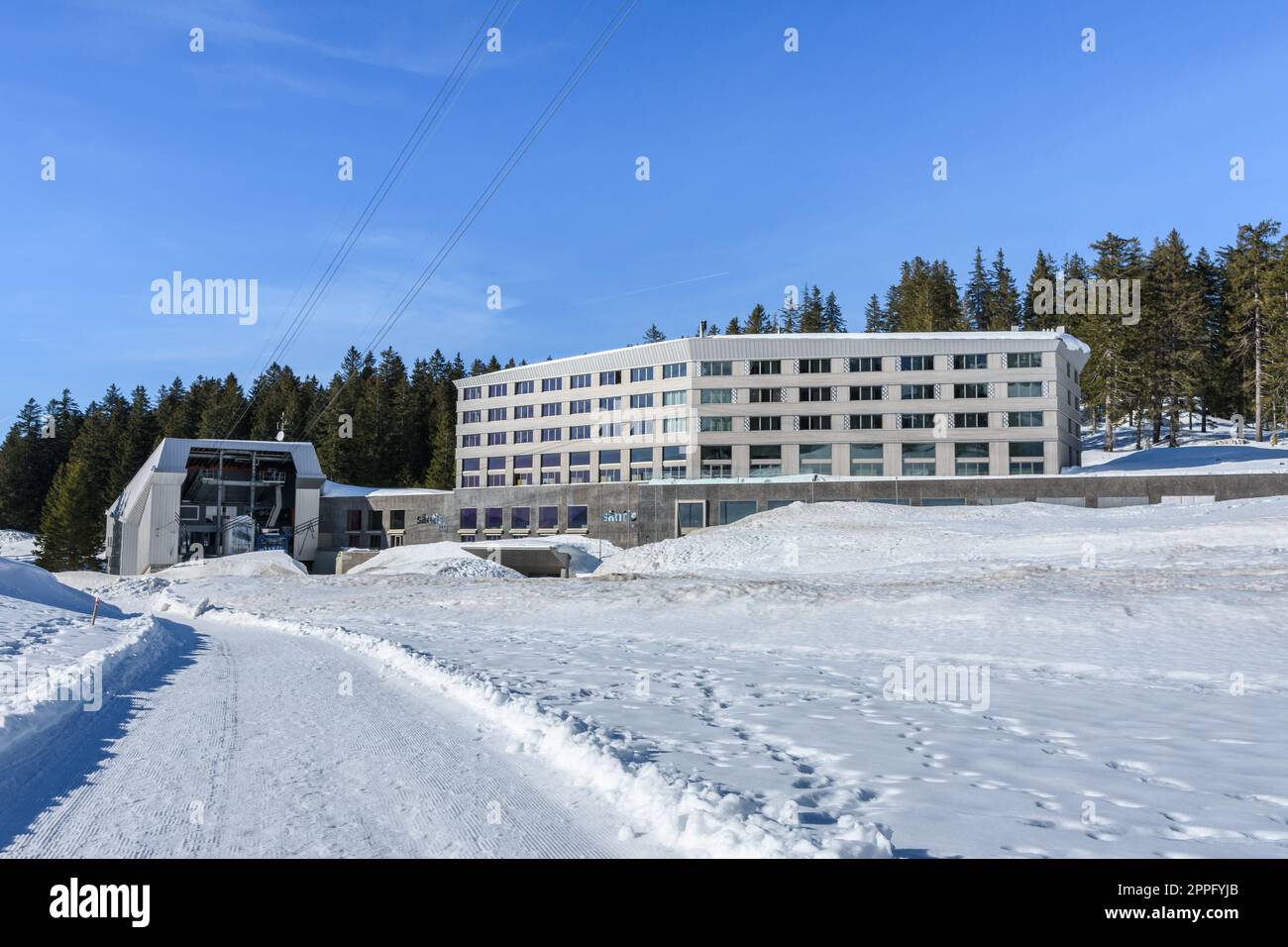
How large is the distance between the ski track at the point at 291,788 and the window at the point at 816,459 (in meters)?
67.8

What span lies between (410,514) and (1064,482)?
182ft

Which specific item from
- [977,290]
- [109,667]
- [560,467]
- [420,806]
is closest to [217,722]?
[420,806]

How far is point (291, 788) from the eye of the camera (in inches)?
268

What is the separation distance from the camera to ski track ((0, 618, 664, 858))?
18.1 ft

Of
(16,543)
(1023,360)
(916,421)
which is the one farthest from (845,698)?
(16,543)

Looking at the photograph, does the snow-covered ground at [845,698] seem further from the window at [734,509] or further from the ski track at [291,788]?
the window at [734,509]

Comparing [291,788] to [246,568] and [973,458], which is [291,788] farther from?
[973,458]

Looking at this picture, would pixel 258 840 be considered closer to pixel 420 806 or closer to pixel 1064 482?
pixel 420 806

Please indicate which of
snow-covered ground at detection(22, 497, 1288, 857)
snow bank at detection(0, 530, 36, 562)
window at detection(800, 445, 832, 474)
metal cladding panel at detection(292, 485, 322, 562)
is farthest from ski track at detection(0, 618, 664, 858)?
snow bank at detection(0, 530, 36, 562)

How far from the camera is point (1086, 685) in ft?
43.9

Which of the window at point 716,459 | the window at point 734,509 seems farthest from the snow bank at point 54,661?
the window at point 716,459

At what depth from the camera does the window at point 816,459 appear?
7669cm

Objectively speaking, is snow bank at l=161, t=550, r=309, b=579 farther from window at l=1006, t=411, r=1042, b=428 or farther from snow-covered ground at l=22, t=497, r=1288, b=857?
window at l=1006, t=411, r=1042, b=428

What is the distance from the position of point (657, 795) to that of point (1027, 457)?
7281cm
